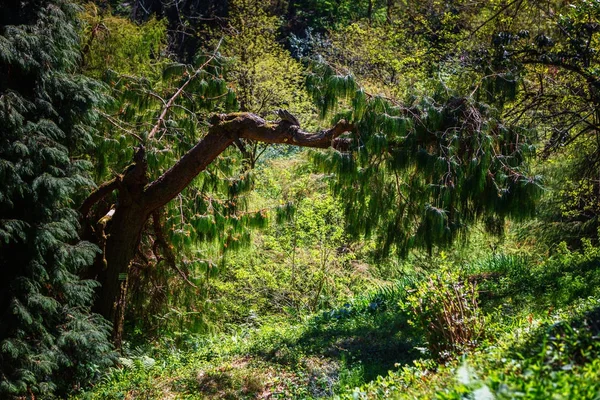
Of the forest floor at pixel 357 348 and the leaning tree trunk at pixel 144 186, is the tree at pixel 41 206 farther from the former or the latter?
the leaning tree trunk at pixel 144 186

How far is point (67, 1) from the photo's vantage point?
7156 mm

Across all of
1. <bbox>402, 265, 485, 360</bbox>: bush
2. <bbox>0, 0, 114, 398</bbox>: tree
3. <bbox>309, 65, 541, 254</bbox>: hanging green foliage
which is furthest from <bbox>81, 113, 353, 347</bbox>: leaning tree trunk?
<bbox>402, 265, 485, 360</bbox>: bush

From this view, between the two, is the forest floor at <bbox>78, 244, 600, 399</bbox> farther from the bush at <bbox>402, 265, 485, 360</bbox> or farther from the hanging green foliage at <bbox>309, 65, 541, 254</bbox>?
the hanging green foliage at <bbox>309, 65, 541, 254</bbox>

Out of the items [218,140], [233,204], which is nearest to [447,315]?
[218,140]

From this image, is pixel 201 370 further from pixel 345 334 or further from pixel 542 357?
pixel 542 357

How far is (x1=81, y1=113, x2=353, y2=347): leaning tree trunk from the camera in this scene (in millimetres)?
7340

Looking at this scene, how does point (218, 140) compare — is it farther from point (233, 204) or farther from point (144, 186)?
point (233, 204)

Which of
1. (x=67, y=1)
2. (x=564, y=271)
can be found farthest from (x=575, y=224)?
(x=67, y=1)

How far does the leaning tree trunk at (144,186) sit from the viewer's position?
7.34 meters

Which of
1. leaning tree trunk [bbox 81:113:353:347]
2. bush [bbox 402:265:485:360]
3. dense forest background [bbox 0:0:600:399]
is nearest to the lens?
bush [bbox 402:265:485:360]

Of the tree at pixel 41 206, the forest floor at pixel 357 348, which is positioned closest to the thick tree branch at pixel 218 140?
the tree at pixel 41 206

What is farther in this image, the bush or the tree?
the tree

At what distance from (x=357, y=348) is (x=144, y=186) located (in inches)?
125

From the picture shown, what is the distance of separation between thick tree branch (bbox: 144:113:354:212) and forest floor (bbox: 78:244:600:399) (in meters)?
1.99
